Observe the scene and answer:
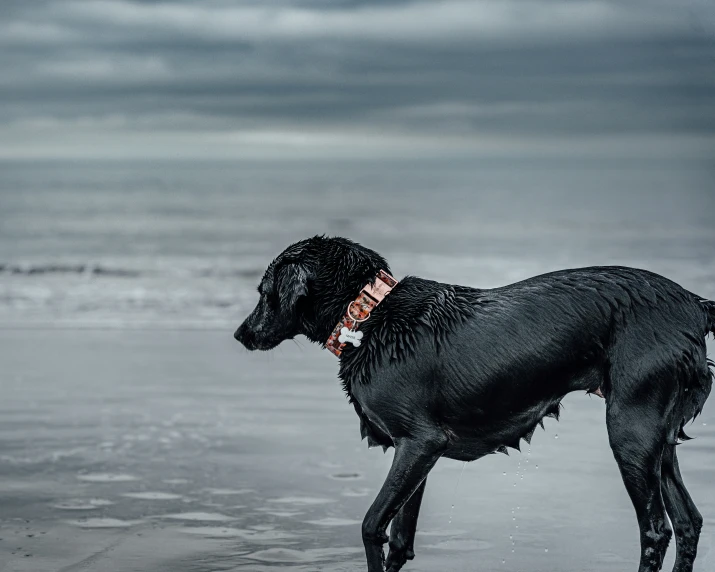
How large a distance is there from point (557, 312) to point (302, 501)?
8.84ft

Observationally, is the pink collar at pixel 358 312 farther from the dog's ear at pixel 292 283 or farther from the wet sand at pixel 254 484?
the wet sand at pixel 254 484

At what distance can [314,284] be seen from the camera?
195 inches

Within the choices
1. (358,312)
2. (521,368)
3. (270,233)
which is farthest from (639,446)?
(270,233)

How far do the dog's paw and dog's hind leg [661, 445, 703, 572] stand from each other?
1.13 meters

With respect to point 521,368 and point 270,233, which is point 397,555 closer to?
point 521,368

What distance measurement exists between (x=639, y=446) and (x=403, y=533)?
3.78 ft

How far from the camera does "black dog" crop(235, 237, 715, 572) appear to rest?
4582 millimetres

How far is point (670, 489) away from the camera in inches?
195

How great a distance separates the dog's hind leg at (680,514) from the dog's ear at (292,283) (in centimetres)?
167

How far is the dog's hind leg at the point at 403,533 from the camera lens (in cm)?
509

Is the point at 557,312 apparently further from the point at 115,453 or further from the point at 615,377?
the point at 115,453

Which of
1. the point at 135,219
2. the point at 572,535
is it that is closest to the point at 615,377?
the point at 572,535

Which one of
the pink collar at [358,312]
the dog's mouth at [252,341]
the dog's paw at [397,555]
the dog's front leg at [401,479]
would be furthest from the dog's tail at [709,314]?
the dog's mouth at [252,341]

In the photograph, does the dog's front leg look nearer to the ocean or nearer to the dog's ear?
the dog's ear
